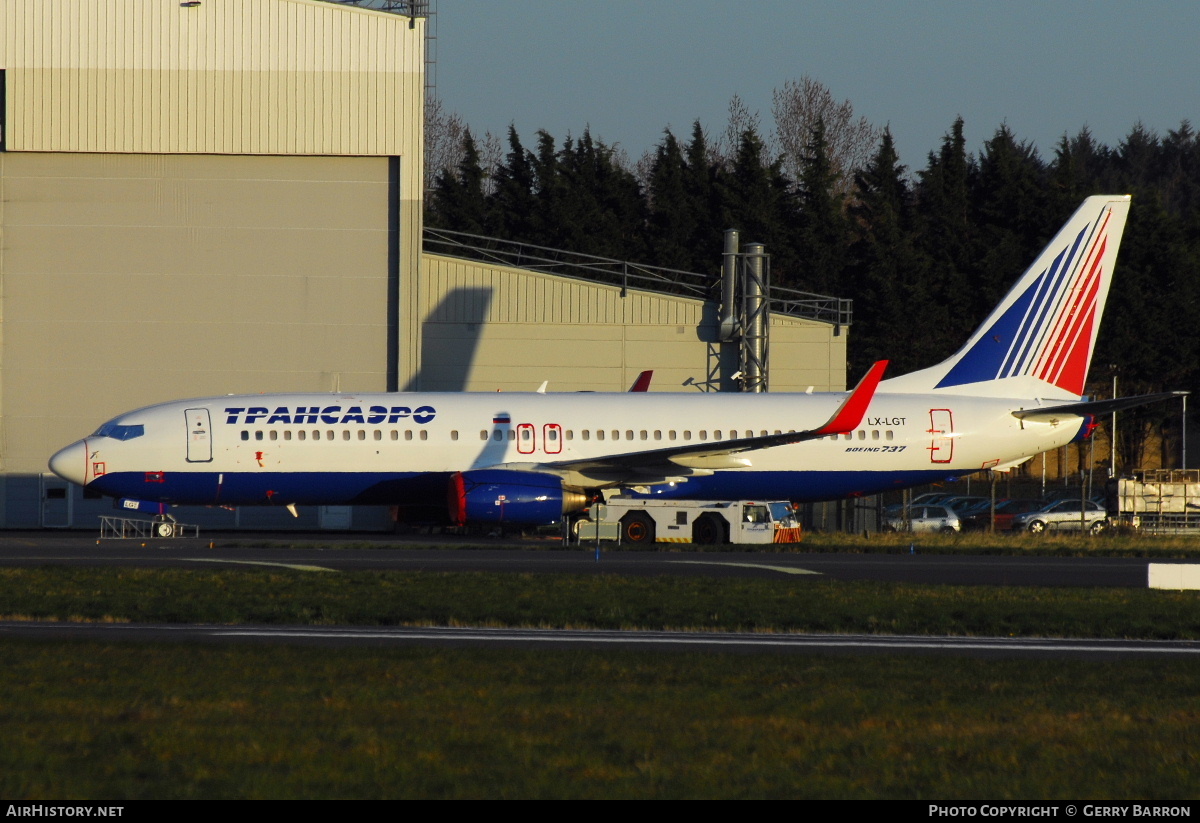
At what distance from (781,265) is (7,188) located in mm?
38625

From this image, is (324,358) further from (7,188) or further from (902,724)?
(902,724)

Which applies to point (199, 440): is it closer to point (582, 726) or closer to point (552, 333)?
point (552, 333)

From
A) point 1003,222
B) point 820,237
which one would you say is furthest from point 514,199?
point 1003,222

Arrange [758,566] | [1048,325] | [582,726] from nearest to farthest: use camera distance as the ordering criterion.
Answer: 1. [582,726]
2. [758,566]
3. [1048,325]

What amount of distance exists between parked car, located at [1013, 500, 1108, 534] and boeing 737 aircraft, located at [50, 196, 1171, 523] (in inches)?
369

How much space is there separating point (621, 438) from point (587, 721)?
24.6 metres

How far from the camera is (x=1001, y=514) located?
47.9 metres

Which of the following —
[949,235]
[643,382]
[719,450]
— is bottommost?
[719,450]

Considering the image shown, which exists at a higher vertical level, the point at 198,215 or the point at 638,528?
the point at 198,215

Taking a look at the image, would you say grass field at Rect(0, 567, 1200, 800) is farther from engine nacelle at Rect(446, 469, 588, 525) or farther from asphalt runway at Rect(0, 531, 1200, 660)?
engine nacelle at Rect(446, 469, 588, 525)

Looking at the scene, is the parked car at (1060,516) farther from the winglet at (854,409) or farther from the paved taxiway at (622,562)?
the paved taxiway at (622,562)

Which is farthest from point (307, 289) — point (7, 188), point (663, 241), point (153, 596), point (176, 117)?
point (663, 241)
